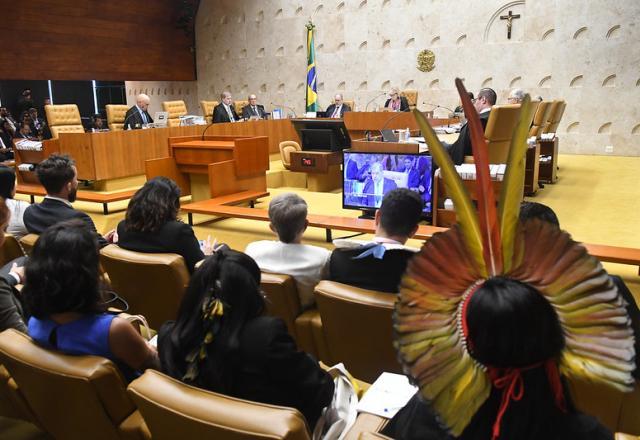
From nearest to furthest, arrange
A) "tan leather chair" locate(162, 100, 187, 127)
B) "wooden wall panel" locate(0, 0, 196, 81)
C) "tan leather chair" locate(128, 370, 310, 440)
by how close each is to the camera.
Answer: "tan leather chair" locate(128, 370, 310, 440), "tan leather chair" locate(162, 100, 187, 127), "wooden wall panel" locate(0, 0, 196, 81)

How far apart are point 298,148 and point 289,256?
5.72 metres

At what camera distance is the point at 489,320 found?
0.90m

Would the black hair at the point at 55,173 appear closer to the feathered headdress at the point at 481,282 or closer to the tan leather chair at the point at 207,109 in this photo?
the feathered headdress at the point at 481,282

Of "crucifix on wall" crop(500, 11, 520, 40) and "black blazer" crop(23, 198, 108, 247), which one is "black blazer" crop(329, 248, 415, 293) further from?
"crucifix on wall" crop(500, 11, 520, 40)

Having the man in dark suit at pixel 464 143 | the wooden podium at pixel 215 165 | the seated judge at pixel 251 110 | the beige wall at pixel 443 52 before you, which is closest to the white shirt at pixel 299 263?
the man in dark suit at pixel 464 143

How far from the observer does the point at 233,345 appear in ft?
4.60

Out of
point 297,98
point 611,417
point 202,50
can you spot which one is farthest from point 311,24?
point 611,417

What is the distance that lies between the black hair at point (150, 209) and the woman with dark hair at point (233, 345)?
1315mm

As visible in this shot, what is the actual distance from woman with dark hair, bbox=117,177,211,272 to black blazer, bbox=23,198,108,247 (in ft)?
1.58

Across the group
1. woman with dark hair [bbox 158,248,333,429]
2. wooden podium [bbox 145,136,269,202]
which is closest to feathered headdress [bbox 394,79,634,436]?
woman with dark hair [bbox 158,248,333,429]

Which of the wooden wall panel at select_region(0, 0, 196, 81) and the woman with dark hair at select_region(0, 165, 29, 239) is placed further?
the wooden wall panel at select_region(0, 0, 196, 81)

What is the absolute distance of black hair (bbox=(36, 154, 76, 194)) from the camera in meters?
3.13

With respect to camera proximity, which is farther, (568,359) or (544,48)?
(544,48)

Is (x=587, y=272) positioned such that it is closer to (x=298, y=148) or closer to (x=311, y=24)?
(x=298, y=148)
